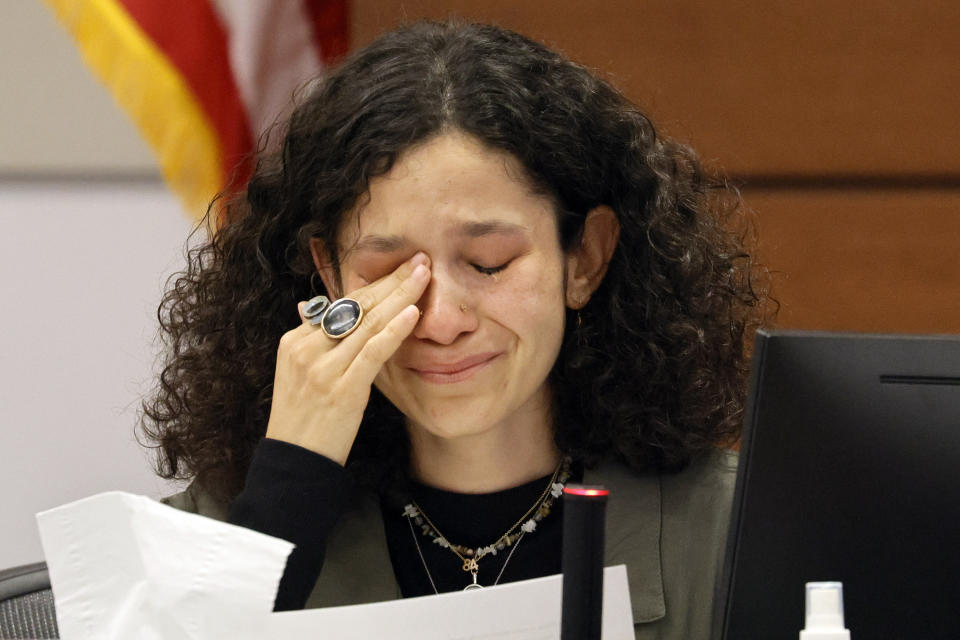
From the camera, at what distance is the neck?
4.36ft

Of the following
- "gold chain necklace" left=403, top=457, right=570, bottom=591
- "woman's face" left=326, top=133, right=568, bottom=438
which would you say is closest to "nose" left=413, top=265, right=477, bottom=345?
"woman's face" left=326, top=133, right=568, bottom=438

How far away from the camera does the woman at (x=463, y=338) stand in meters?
1.19

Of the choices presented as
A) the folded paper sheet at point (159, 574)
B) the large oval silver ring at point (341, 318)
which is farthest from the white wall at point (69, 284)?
the folded paper sheet at point (159, 574)

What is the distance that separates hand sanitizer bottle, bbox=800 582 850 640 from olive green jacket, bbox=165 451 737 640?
54cm

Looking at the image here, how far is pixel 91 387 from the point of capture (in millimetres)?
2121

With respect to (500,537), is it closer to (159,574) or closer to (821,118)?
(159,574)

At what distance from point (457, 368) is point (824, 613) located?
560 millimetres

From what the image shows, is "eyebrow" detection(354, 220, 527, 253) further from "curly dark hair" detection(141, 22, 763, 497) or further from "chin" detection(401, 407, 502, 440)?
"chin" detection(401, 407, 502, 440)

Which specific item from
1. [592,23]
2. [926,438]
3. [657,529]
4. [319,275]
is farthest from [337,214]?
[592,23]

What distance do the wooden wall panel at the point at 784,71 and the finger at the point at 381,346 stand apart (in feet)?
2.97

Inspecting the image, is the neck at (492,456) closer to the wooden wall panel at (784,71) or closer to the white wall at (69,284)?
the wooden wall panel at (784,71)

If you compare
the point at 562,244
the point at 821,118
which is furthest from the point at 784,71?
the point at 562,244

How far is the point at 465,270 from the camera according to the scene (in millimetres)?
1189

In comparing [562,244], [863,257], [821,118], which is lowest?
[562,244]
